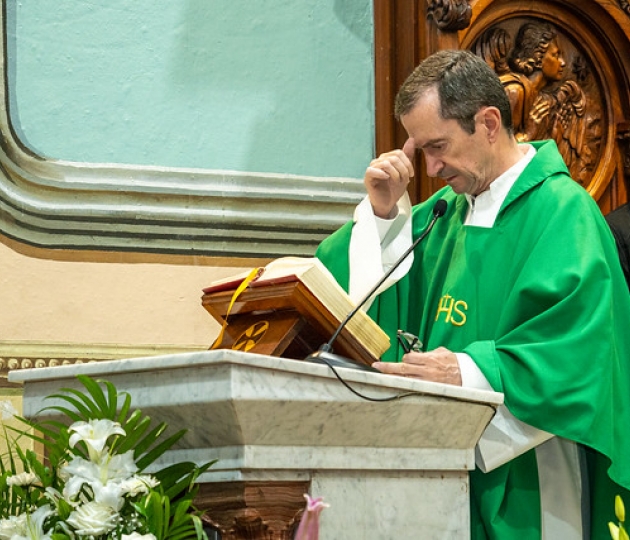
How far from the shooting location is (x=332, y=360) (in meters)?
2.49

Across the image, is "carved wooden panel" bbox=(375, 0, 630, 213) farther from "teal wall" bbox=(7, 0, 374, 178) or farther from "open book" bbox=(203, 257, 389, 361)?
"open book" bbox=(203, 257, 389, 361)

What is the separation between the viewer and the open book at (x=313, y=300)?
105 inches

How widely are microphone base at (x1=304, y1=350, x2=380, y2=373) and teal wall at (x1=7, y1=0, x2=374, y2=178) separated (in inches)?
72.0

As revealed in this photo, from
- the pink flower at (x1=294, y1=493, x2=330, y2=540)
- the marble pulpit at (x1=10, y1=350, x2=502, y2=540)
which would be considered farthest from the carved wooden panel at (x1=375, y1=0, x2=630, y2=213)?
the pink flower at (x1=294, y1=493, x2=330, y2=540)

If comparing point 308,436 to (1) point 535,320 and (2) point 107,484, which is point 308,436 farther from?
(1) point 535,320

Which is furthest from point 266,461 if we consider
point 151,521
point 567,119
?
point 567,119

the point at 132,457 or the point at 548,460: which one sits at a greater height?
the point at 548,460

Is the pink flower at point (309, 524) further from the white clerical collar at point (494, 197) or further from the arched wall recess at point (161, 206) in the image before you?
the arched wall recess at point (161, 206)

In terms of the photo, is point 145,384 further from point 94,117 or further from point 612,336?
point 94,117

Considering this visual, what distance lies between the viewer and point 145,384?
2264 mm

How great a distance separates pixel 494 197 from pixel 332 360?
1075 mm

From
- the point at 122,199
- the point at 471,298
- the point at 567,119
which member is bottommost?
the point at 471,298

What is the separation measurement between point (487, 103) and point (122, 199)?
4.44 feet

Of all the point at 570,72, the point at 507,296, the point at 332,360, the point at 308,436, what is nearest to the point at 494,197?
the point at 507,296
